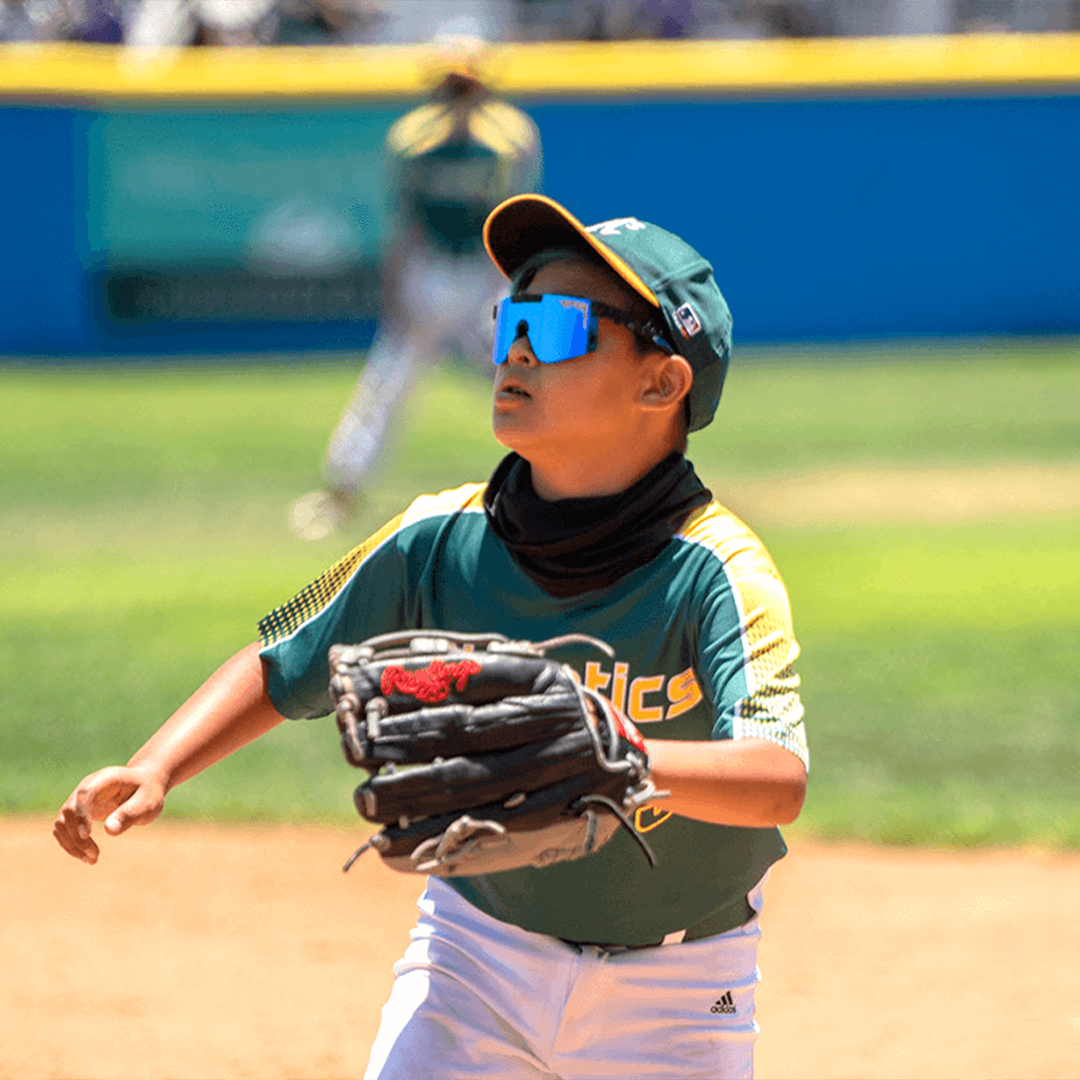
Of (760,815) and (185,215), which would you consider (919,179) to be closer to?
(185,215)

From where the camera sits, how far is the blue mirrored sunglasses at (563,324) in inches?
94.3

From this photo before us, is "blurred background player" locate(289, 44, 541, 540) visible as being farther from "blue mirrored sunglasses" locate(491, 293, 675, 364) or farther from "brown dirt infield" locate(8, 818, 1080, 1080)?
"blue mirrored sunglasses" locate(491, 293, 675, 364)

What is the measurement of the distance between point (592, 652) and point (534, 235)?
64 centimetres

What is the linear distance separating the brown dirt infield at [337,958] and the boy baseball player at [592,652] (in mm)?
1220

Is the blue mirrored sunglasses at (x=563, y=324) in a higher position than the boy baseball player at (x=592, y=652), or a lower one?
higher

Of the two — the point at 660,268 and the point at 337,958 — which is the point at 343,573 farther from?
the point at 337,958

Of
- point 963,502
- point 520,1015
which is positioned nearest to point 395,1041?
point 520,1015

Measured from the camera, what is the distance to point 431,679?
77.8 inches

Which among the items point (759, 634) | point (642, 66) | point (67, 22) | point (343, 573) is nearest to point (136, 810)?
point (343, 573)

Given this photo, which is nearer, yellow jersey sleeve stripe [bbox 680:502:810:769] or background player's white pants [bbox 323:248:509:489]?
yellow jersey sleeve stripe [bbox 680:502:810:769]

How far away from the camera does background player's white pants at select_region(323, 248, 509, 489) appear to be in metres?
9.87

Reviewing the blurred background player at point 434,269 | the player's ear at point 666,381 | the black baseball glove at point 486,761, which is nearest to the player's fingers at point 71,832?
the black baseball glove at point 486,761

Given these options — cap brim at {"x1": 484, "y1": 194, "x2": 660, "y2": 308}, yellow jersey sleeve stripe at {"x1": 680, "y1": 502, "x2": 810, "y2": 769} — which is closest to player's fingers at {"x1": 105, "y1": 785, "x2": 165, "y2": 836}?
yellow jersey sleeve stripe at {"x1": 680, "y1": 502, "x2": 810, "y2": 769}

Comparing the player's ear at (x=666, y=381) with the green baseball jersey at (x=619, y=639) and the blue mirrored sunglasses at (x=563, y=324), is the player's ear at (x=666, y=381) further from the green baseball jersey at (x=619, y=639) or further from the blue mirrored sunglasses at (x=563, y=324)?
the green baseball jersey at (x=619, y=639)
